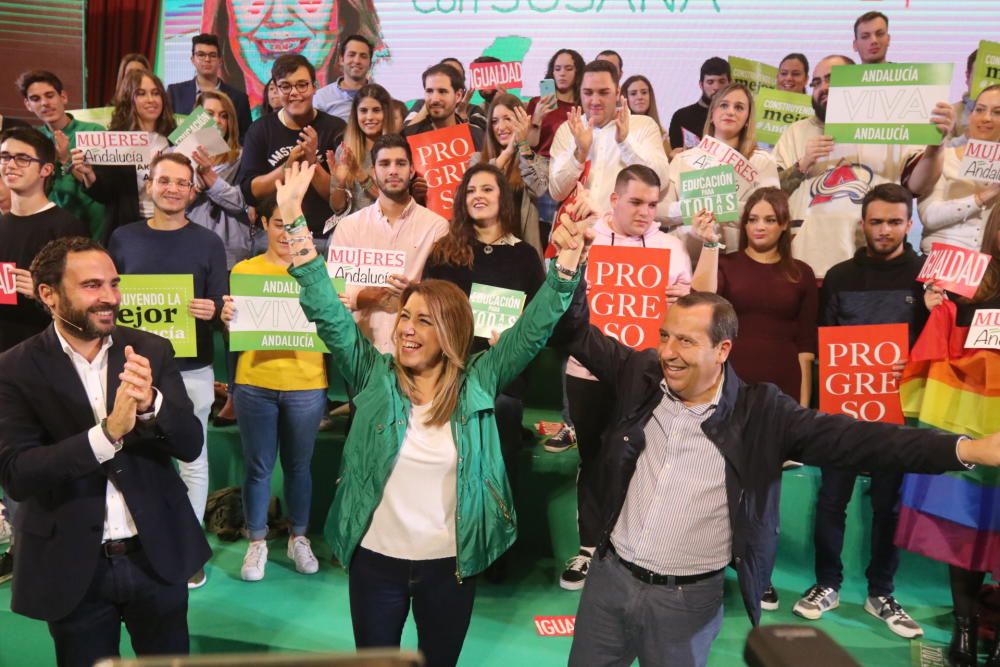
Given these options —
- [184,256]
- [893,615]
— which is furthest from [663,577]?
[184,256]

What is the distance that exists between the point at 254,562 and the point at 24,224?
1.87 metres

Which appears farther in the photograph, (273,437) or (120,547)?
(273,437)

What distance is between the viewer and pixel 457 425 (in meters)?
2.70

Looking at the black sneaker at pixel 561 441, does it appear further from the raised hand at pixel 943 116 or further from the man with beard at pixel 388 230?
the raised hand at pixel 943 116

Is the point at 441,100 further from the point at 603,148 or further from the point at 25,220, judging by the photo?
the point at 25,220

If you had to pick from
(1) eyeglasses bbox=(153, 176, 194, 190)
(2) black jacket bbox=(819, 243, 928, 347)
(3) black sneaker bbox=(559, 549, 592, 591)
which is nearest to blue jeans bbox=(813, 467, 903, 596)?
(2) black jacket bbox=(819, 243, 928, 347)

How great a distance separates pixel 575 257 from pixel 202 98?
12.3 ft

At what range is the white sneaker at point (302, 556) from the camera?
436cm

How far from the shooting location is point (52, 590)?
252 cm

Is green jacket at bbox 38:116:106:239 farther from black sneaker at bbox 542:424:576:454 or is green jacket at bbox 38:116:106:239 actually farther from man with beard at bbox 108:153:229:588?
black sneaker at bbox 542:424:576:454

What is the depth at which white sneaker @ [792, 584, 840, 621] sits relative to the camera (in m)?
4.12

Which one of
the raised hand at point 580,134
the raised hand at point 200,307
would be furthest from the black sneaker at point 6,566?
the raised hand at point 580,134

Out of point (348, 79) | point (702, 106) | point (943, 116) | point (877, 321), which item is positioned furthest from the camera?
point (702, 106)

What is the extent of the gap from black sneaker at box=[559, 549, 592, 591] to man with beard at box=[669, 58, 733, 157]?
2.63m
